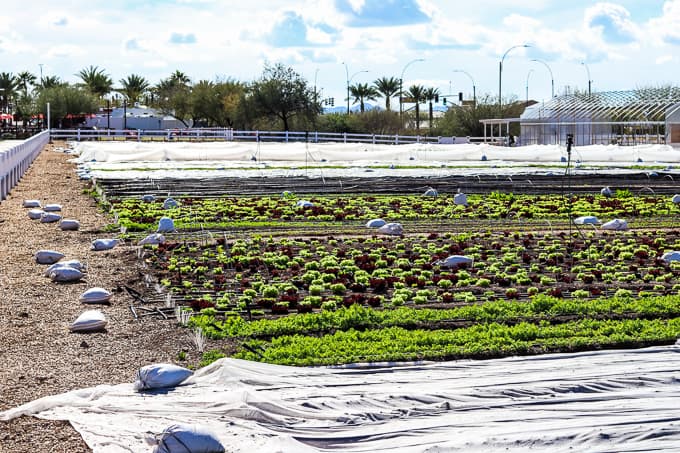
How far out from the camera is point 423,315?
11688 millimetres

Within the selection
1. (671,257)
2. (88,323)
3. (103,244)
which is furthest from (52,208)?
(671,257)

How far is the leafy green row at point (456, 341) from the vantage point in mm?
9906

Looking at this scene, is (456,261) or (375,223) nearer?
(456,261)

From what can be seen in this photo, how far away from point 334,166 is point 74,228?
857 inches

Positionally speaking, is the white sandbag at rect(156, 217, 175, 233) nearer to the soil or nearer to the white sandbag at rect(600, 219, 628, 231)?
the soil

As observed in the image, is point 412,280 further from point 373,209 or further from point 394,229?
point 373,209

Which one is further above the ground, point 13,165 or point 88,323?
point 13,165

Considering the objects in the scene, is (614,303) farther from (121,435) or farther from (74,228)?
(74,228)

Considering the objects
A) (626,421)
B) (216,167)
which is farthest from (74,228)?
(216,167)

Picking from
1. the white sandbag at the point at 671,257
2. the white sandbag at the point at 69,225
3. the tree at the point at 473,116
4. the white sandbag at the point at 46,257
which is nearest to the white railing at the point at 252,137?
the tree at the point at 473,116

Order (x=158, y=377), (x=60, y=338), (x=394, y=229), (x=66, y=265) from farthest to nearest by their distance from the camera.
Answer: (x=394, y=229) → (x=66, y=265) → (x=60, y=338) → (x=158, y=377)

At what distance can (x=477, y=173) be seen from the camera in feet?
120

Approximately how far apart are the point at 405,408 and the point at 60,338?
4405 millimetres

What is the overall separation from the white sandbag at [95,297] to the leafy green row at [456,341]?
9.58 feet
